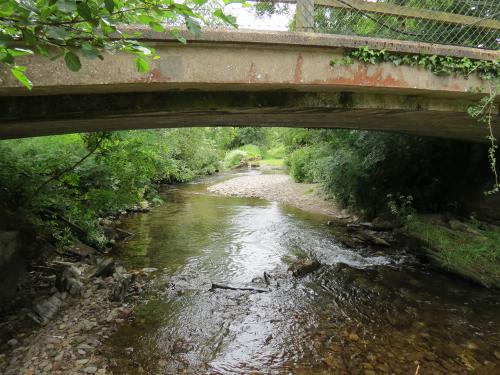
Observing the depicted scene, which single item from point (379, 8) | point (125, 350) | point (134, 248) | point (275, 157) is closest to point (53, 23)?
point (379, 8)

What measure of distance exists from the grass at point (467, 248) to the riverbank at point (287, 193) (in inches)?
151

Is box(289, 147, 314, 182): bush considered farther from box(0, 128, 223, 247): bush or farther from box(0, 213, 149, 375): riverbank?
box(0, 213, 149, 375): riverbank

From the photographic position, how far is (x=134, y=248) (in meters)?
8.11

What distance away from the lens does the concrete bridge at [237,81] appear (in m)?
2.92

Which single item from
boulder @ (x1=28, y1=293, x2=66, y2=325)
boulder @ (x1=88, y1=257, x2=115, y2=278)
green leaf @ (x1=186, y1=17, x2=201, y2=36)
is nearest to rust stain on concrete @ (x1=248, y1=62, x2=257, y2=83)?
green leaf @ (x1=186, y1=17, x2=201, y2=36)

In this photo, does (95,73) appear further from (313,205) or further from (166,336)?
(313,205)

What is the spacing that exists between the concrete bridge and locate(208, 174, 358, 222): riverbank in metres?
8.19

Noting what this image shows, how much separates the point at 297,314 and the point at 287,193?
1176 cm

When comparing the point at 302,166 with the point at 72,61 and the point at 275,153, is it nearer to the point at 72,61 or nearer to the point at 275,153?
the point at 72,61

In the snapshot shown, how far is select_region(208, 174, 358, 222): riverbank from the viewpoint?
42.9 feet

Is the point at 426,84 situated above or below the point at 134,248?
above

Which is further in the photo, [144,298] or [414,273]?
[414,273]

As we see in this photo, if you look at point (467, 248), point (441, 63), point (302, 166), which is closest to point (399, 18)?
point (441, 63)

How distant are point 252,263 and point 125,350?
3545mm
